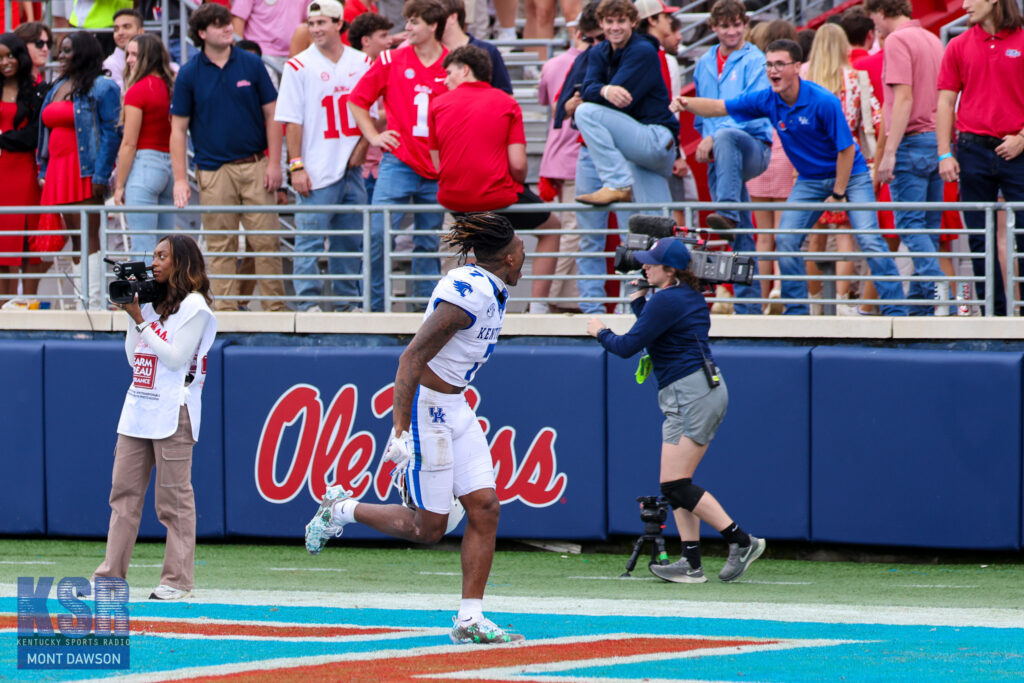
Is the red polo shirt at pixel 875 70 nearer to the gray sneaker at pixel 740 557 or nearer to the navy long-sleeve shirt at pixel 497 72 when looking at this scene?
the navy long-sleeve shirt at pixel 497 72

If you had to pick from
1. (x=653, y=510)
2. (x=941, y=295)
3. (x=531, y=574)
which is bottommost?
(x=531, y=574)

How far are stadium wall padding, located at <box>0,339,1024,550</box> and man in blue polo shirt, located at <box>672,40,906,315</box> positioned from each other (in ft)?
2.33

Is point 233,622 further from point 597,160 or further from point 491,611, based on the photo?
point 597,160

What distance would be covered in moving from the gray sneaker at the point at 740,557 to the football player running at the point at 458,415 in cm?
304

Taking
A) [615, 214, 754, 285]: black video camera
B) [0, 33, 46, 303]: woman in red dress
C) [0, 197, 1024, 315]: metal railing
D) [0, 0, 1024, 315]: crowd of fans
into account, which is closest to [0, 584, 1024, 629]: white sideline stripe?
[615, 214, 754, 285]: black video camera

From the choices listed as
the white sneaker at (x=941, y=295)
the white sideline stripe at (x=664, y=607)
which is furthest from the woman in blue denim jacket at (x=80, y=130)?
the white sneaker at (x=941, y=295)

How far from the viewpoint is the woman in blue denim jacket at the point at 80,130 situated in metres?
12.2

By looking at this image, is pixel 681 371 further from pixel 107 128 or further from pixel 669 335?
pixel 107 128

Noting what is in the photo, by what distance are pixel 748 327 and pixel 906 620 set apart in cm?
353

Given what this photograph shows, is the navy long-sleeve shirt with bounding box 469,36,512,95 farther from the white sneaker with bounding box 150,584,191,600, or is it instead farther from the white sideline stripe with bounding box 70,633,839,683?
Result: the white sideline stripe with bounding box 70,633,839,683

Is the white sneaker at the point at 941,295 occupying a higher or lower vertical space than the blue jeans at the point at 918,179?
lower

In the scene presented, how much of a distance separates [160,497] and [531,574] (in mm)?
2831

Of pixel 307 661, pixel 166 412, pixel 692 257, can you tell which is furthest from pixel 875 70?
pixel 307 661

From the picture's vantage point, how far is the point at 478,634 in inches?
265
